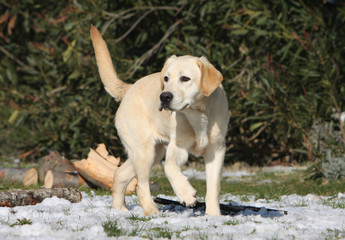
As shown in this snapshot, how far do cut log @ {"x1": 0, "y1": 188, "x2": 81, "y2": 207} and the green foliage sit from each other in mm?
5100

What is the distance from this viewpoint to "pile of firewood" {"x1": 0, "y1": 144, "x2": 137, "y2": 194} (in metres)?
7.38

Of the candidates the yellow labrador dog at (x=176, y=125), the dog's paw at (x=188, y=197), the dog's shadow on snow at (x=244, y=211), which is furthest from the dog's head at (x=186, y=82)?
the dog's shadow on snow at (x=244, y=211)

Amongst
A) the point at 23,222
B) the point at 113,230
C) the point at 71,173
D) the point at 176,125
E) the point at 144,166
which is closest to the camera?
the point at 113,230

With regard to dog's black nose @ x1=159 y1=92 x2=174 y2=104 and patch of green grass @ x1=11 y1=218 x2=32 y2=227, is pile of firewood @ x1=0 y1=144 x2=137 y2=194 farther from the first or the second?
patch of green grass @ x1=11 y1=218 x2=32 y2=227

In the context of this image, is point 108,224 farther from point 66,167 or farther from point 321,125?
point 321,125

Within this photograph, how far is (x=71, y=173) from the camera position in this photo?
7.69 meters

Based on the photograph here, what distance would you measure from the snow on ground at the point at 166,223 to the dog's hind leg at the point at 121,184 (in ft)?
0.61

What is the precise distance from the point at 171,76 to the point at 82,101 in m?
7.34

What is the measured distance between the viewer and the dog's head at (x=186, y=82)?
4.62 metres

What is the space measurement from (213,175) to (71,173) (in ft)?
11.0

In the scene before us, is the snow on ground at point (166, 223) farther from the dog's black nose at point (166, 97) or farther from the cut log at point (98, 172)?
the cut log at point (98, 172)

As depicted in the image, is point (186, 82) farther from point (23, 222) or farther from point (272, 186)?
point (272, 186)

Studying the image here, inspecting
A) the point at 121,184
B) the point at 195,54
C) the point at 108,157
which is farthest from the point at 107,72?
the point at 195,54

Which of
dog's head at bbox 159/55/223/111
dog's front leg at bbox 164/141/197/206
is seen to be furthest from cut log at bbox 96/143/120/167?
dog's head at bbox 159/55/223/111
